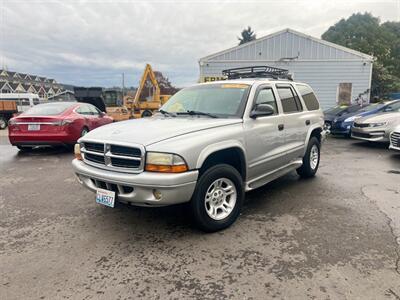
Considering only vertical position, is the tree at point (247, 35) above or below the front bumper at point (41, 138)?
above

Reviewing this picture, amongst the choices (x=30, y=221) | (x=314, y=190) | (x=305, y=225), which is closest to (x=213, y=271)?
(x=305, y=225)

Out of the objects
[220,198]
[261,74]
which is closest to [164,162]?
[220,198]

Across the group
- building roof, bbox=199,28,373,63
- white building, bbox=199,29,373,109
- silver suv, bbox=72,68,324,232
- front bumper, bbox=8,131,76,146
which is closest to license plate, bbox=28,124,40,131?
→ front bumper, bbox=8,131,76,146

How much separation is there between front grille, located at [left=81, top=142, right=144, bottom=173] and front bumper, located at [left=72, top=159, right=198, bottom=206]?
8cm

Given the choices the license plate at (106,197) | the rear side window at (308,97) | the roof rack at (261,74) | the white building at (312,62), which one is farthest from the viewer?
the white building at (312,62)

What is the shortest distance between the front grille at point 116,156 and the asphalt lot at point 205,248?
82 centimetres

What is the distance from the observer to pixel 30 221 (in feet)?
12.3

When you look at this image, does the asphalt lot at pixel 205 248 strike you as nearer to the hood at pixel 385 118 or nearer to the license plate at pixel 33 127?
the license plate at pixel 33 127

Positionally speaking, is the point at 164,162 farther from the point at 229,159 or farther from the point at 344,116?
the point at 344,116

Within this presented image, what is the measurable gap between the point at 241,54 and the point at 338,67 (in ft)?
17.6

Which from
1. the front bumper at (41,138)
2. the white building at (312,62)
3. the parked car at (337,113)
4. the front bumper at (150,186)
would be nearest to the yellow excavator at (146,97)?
the white building at (312,62)

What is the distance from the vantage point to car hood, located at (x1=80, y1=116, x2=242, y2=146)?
306cm

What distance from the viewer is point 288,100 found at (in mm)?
4758

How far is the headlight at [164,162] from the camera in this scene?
2867mm
